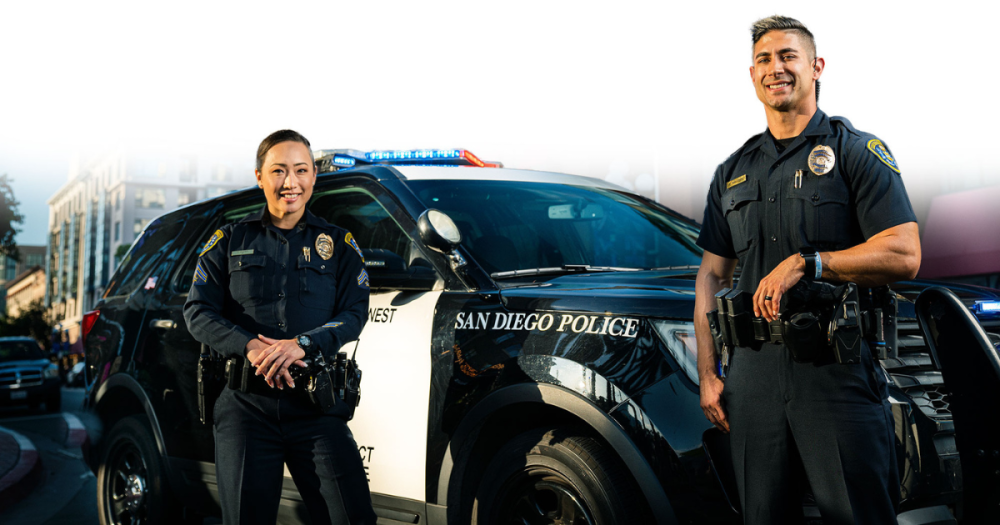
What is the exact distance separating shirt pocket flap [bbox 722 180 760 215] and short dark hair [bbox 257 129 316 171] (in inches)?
58.1

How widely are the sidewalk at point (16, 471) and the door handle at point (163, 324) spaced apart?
3.63 m

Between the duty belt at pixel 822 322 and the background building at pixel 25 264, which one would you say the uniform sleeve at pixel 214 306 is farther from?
the background building at pixel 25 264

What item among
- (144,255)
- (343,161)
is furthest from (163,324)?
(343,161)

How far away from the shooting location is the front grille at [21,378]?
19.5 m

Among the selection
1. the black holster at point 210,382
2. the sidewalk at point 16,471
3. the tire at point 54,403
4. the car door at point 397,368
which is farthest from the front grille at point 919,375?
the tire at point 54,403

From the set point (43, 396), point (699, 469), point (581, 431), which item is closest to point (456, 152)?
point (581, 431)

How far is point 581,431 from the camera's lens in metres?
2.92

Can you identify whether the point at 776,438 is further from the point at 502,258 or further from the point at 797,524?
the point at 502,258

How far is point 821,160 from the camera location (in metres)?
2.39

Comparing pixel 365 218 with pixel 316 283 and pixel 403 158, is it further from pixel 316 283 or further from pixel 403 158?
pixel 316 283

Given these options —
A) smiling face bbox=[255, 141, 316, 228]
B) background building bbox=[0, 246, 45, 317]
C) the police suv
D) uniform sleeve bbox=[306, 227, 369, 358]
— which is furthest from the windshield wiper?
background building bbox=[0, 246, 45, 317]

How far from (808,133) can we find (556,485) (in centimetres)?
132

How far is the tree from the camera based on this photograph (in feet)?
63.8

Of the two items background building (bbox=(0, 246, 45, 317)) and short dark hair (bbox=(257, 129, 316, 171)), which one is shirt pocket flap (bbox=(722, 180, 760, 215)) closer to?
short dark hair (bbox=(257, 129, 316, 171))
